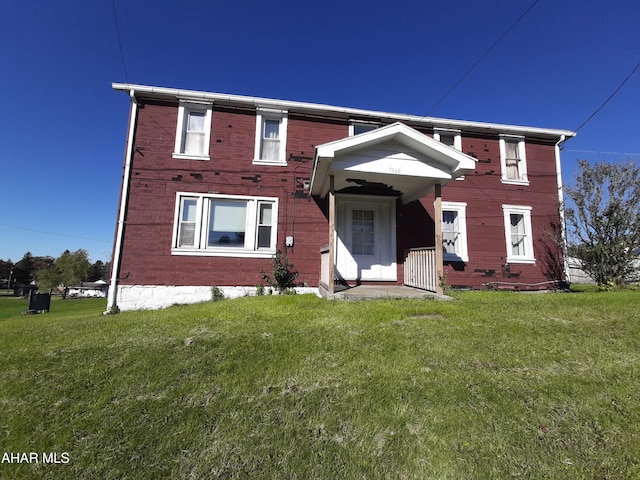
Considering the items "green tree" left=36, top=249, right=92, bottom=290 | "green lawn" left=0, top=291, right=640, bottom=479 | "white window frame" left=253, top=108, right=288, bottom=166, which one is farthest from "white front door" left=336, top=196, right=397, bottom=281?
"green tree" left=36, top=249, right=92, bottom=290

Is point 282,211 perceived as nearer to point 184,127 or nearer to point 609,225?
point 184,127

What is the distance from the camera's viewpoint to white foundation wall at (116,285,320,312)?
25.9ft

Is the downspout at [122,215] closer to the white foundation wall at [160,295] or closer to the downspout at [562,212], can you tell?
the white foundation wall at [160,295]

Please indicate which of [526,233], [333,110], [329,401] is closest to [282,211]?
[333,110]

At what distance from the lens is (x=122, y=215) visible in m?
8.03

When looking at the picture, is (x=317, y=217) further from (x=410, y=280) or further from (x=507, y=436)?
(x=507, y=436)

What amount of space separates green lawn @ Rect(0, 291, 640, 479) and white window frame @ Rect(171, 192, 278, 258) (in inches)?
156

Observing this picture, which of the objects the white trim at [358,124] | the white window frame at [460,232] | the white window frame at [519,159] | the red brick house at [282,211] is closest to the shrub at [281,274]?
the red brick house at [282,211]

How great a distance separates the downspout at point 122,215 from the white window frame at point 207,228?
4.56ft

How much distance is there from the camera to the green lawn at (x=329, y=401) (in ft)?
6.59

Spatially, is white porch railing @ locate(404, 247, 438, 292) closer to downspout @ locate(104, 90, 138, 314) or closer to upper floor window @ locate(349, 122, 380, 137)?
upper floor window @ locate(349, 122, 380, 137)

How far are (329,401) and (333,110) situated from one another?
8.56m

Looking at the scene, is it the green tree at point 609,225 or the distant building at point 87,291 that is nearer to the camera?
the green tree at point 609,225

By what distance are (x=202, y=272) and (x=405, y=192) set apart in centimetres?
637
